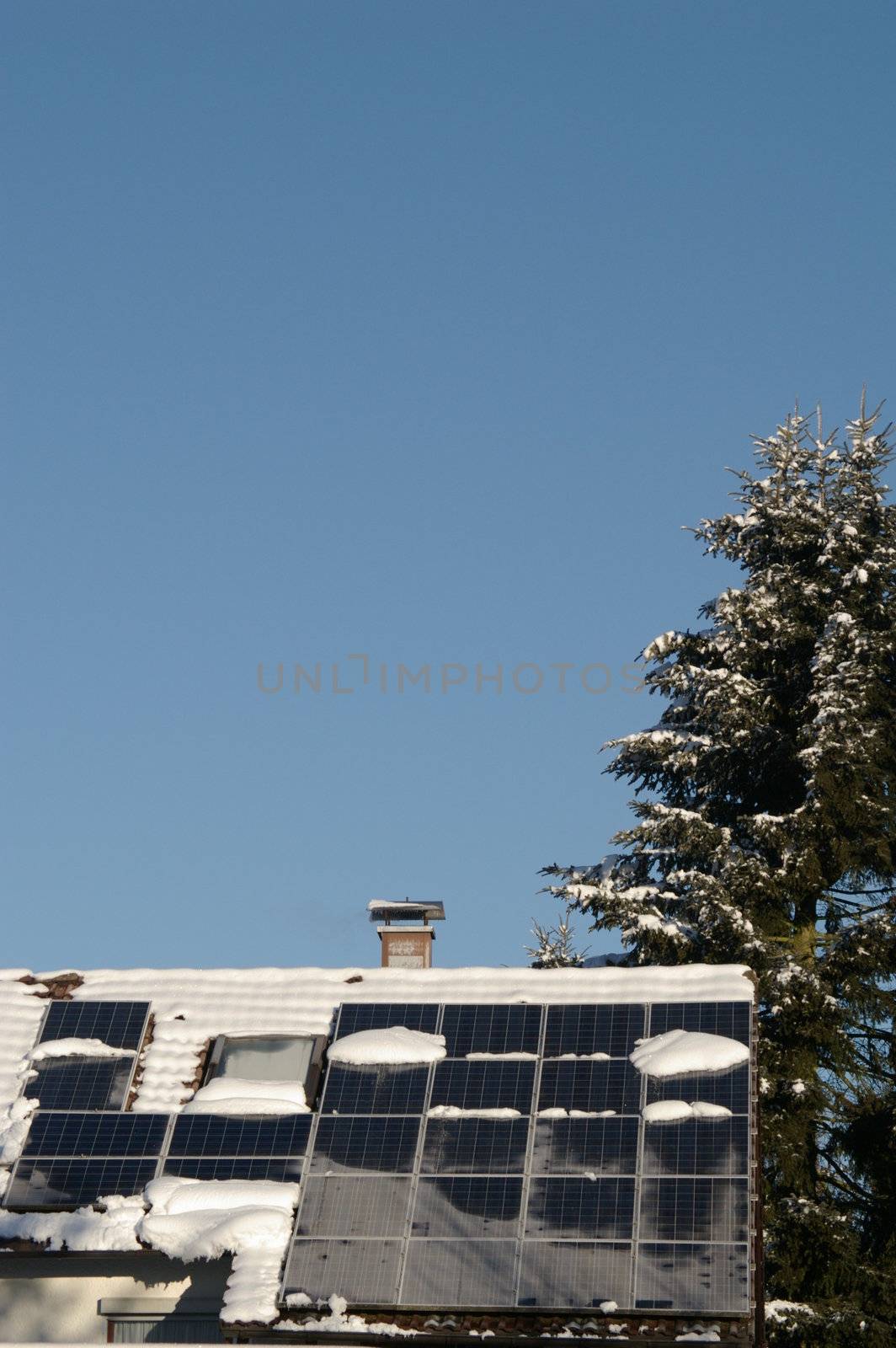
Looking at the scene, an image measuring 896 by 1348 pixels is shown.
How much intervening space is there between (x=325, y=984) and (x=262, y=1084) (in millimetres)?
1973

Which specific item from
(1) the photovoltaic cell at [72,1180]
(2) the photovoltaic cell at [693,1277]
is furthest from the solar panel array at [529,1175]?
(1) the photovoltaic cell at [72,1180]

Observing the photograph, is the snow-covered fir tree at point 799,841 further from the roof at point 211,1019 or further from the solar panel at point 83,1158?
the solar panel at point 83,1158

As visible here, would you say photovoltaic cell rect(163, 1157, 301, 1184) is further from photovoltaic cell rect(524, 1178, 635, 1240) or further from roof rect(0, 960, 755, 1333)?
photovoltaic cell rect(524, 1178, 635, 1240)

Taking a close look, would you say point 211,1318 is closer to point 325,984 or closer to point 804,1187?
point 325,984

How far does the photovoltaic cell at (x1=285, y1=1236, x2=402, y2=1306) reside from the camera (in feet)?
53.2

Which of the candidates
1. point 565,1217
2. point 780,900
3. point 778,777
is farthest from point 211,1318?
point 778,777

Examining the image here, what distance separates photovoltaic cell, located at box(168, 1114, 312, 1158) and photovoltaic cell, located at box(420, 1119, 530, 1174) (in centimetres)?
147

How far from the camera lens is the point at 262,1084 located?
19156 mm

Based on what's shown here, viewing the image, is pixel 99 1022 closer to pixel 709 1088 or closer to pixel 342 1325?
pixel 342 1325

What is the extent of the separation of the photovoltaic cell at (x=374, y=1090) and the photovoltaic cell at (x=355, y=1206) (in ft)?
3.50

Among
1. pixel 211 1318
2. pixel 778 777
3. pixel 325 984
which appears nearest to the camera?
pixel 211 1318

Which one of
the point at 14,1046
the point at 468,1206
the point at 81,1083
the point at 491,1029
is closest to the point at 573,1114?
the point at 468,1206

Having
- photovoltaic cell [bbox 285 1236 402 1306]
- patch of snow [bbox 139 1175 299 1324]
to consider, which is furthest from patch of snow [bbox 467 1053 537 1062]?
photovoltaic cell [bbox 285 1236 402 1306]

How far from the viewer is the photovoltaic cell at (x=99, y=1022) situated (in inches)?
790
